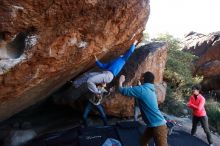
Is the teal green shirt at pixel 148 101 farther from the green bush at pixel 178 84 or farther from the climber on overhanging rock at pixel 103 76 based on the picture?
the green bush at pixel 178 84

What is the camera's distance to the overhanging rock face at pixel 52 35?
5.84 meters

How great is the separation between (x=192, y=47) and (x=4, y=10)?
694 inches

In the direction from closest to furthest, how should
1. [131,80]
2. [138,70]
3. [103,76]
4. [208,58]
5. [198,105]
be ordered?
[103,76] → [198,105] → [131,80] → [138,70] → [208,58]

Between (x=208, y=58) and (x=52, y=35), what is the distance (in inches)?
622

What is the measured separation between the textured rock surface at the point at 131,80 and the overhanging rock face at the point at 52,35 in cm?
187

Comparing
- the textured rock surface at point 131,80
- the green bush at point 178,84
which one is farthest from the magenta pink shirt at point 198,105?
the green bush at point 178,84

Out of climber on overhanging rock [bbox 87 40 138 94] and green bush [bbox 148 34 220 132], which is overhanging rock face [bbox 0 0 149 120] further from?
green bush [bbox 148 34 220 132]

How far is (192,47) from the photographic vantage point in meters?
21.8

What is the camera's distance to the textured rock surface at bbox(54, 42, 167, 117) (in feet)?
32.9

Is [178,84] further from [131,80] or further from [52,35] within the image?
[52,35]

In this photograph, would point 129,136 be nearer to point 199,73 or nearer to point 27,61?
point 27,61

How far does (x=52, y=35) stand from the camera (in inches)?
253

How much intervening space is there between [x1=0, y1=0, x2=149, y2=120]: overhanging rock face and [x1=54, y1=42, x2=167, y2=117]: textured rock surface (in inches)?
73.5

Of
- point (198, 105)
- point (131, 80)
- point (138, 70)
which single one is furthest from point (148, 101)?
point (138, 70)
